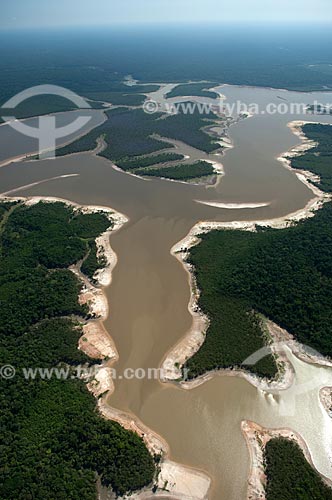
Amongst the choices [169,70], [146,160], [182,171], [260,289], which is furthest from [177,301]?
[169,70]

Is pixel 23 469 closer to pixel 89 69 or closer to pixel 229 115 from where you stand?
pixel 229 115

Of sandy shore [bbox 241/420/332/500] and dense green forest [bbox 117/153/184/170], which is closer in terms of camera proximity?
sandy shore [bbox 241/420/332/500]

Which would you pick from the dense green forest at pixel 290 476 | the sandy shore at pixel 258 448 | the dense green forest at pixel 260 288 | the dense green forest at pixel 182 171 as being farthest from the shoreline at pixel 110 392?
the dense green forest at pixel 182 171

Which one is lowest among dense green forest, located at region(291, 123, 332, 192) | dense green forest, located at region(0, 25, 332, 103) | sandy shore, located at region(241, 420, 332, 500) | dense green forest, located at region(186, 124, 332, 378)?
sandy shore, located at region(241, 420, 332, 500)

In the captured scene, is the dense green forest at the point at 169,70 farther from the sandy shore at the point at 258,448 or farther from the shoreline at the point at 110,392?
the sandy shore at the point at 258,448

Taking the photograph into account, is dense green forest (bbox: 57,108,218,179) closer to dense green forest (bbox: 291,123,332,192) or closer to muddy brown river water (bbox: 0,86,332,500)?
muddy brown river water (bbox: 0,86,332,500)

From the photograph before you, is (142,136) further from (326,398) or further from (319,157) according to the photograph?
(326,398)

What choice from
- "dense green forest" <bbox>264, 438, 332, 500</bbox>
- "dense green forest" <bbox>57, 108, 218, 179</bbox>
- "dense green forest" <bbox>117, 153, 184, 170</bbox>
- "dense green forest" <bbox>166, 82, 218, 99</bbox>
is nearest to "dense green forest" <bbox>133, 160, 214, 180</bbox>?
"dense green forest" <bbox>57, 108, 218, 179</bbox>

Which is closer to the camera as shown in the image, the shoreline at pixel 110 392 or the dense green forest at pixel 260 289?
the shoreline at pixel 110 392
